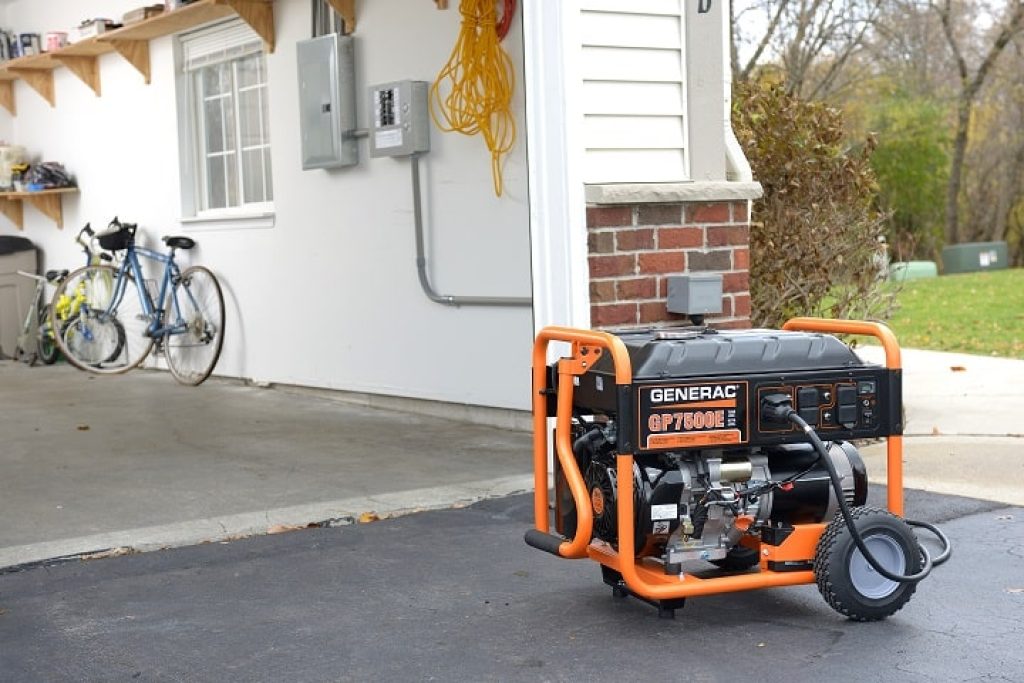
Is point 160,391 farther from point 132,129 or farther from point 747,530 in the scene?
point 747,530

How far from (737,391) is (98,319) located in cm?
868

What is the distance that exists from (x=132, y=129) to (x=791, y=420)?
9230 mm

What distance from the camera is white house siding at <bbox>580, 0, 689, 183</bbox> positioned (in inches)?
276

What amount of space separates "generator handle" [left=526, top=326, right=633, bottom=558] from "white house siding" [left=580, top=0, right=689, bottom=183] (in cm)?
234

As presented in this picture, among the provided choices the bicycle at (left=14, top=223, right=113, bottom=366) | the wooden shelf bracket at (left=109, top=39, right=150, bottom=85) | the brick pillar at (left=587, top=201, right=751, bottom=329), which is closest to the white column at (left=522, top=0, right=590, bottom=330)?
the brick pillar at (left=587, top=201, right=751, bottom=329)

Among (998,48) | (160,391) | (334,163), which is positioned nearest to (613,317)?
(334,163)

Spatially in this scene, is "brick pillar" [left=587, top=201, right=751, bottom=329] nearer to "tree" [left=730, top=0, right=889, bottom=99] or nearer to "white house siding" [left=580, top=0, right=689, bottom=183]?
"white house siding" [left=580, top=0, right=689, bottom=183]

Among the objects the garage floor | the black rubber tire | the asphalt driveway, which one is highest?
the black rubber tire

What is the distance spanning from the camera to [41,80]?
44.8ft

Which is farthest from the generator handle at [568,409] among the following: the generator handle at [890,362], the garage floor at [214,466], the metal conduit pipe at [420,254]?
the metal conduit pipe at [420,254]

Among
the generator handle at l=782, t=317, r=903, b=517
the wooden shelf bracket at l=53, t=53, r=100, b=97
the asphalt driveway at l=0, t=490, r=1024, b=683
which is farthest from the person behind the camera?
the wooden shelf bracket at l=53, t=53, r=100, b=97

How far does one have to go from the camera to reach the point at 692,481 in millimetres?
4406

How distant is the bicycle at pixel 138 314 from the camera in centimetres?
1134

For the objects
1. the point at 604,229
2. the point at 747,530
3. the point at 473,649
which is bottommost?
the point at 473,649
